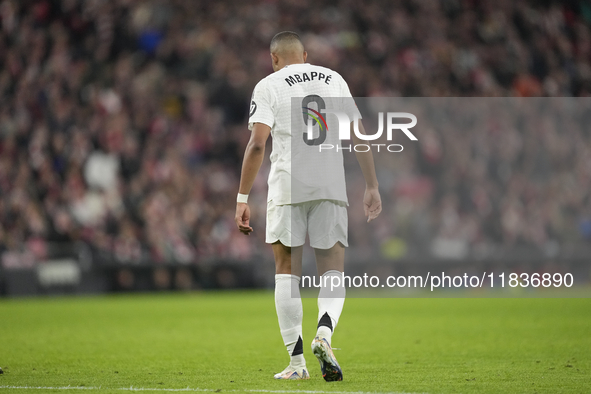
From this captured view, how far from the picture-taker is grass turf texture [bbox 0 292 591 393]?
532 centimetres

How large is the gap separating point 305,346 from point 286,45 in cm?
338

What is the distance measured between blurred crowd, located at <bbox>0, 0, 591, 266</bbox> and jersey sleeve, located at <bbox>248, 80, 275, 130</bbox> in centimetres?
1037

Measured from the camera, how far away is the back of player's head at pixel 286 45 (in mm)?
5590

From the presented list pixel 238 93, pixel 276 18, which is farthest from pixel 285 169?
pixel 276 18

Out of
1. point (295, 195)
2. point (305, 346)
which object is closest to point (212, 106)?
point (305, 346)

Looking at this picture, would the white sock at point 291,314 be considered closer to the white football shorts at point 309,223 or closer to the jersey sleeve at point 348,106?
the white football shorts at point 309,223

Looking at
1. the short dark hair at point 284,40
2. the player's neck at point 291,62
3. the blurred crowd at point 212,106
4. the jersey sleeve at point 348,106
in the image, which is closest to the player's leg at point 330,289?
the jersey sleeve at point 348,106

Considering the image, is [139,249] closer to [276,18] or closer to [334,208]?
[276,18]

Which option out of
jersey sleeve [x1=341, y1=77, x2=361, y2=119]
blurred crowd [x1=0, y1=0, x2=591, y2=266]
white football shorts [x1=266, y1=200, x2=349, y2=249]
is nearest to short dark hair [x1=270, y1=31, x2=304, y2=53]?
jersey sleeve [x1=341, y1=77, x2=361, y2=119]

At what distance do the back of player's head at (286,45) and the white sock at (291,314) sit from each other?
1454mm

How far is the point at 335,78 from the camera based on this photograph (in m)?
5.62

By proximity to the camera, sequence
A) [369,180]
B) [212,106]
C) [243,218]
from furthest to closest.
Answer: [212,106]
[369,180]
[243,218]

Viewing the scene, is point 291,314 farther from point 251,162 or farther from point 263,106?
point 263,106

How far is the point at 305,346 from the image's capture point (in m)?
7.99
